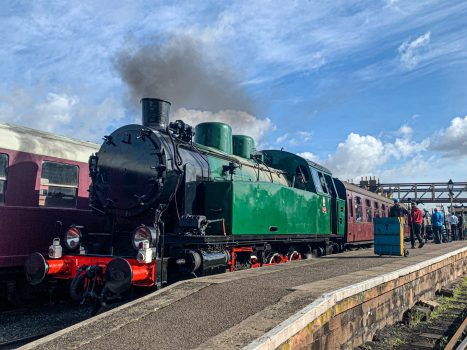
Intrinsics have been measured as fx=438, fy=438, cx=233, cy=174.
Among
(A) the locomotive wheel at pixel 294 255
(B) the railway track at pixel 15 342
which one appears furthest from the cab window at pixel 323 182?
(B) the railway track at pixel 15 342

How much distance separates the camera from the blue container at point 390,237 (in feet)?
35.0

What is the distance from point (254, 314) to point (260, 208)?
11.7ft

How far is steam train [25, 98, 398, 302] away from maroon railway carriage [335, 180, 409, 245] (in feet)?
Result: 15.0

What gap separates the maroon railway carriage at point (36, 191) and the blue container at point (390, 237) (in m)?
6.78

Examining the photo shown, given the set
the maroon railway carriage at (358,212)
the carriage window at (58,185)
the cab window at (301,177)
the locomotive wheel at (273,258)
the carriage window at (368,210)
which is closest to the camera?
the carriage window at (58,185)

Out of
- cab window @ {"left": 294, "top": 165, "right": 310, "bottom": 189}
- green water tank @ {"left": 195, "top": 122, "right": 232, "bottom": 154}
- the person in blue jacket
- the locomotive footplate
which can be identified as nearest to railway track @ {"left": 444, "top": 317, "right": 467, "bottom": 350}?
the locomotive footplate

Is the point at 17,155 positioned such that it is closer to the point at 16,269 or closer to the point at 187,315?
the point at 16,269

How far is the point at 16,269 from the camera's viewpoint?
7.41 meters

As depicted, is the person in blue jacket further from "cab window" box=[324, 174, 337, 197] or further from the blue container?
the blue container

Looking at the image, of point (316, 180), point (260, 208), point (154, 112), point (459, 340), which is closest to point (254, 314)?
point (260, 208)

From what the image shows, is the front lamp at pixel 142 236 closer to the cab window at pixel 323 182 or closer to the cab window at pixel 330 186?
the cab window at pixel 323 182

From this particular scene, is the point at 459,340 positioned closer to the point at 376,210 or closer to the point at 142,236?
the point at 142,236

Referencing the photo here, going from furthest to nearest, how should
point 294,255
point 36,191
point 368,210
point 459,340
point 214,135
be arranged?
point 368,210
point 294,255
point 214,135
point 36,191
point 459,340

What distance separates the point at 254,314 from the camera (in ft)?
14.7
